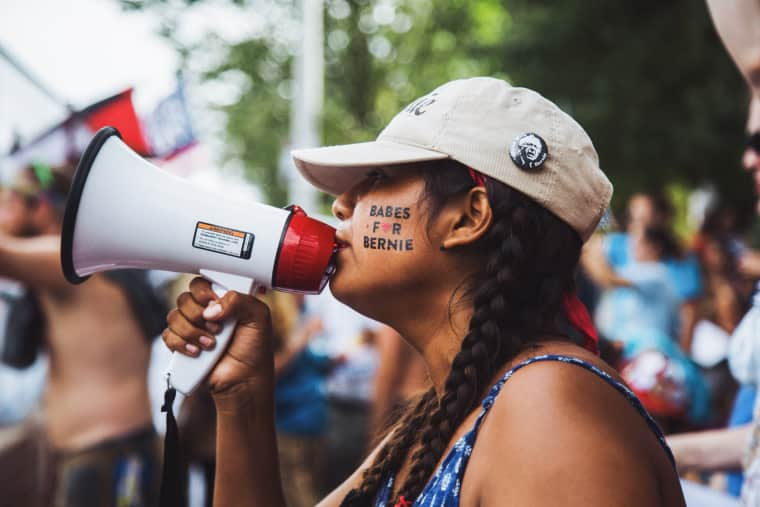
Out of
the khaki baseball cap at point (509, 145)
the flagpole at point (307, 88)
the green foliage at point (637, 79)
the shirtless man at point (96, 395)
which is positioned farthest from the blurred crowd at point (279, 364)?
the flagpole at point (307, 88)

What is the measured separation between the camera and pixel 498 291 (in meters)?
1.54

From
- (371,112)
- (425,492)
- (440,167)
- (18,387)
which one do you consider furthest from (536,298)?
(371,112)

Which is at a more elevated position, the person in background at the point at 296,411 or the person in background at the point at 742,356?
the person in background at the point at 742,356

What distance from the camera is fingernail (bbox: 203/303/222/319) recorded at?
1752mm

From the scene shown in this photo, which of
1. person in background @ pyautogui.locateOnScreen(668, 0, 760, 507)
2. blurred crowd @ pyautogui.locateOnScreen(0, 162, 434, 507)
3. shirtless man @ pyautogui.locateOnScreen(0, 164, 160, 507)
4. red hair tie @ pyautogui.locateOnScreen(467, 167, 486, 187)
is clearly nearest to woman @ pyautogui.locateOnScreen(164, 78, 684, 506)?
red hair tie @ pyautogui.locateOnScreen(467, 167, 486, 187)

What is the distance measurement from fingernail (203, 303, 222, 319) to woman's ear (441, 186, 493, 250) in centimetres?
53

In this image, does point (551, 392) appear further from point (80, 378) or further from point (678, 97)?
point (678, 97)

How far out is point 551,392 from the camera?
127 centimetres

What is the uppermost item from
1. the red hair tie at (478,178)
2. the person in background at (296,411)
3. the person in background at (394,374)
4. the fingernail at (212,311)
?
the red hair tie at (478,178)

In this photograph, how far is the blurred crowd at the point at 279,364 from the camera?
353 cm

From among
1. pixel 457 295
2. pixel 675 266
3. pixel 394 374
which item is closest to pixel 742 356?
pixel 457 295

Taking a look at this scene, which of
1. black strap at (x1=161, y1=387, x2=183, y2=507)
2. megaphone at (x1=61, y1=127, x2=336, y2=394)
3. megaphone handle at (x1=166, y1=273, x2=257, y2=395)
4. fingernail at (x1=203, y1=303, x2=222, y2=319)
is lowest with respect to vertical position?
black strap at (x1=161, y1=387, x2=183, y2=507)

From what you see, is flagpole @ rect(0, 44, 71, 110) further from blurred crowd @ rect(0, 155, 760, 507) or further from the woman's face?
the woman's face

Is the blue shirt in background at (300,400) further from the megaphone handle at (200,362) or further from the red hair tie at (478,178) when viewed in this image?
the red hair tie at (478,178)
